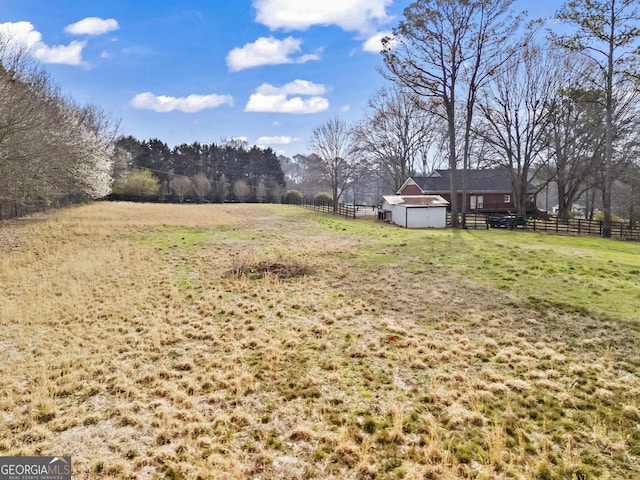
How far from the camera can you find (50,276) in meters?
11.1

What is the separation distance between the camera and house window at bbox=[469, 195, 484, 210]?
133 ft

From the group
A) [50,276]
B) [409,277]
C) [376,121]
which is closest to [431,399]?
[409,277]

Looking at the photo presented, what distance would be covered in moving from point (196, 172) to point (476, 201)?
4988cm

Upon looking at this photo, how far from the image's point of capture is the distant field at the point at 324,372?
11.9 ft

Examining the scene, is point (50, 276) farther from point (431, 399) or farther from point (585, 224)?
point (585, 224)

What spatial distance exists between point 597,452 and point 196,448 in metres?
4.23

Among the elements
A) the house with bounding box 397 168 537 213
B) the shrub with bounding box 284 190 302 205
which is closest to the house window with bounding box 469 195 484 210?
the house with bounding box 397 168 537 213

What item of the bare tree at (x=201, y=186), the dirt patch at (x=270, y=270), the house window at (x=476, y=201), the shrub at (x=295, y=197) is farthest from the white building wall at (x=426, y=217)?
the bare tree at (x=201, y=186)

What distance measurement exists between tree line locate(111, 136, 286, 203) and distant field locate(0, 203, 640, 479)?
1821 inches

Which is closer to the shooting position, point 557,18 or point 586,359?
point 586,359

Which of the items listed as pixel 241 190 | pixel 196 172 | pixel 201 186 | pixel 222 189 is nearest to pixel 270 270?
pixel 201 186

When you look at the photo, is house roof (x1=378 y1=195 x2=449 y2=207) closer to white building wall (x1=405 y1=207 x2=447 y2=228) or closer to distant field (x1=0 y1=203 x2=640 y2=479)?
white building wall (x1=405 y1=207 x2=447 y2=228)

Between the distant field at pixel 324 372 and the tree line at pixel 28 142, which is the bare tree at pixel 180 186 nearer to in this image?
the tree line at pixel 28 142

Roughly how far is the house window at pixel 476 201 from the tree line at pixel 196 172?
124 feet
